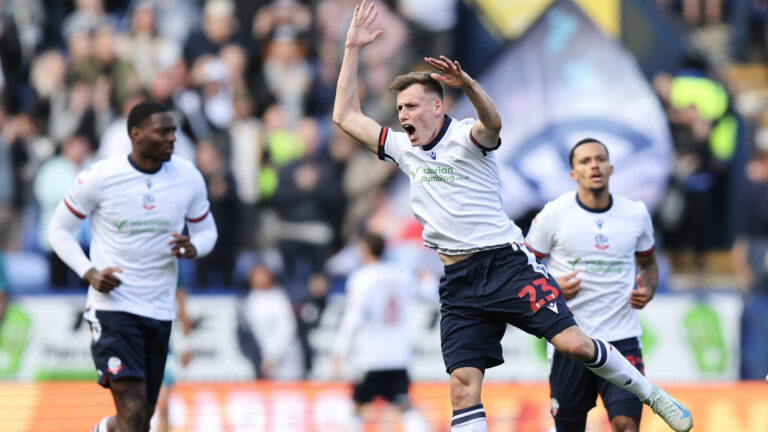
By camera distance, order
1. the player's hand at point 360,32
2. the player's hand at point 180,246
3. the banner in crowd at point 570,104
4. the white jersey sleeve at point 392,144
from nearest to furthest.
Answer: the white jersey sleeve at point 392,144, the player's hand at point 360,32, the player's hand at point 180,246, the banner in crowd at point 570,104

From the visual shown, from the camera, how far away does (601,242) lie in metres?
8.34

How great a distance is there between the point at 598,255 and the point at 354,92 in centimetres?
218

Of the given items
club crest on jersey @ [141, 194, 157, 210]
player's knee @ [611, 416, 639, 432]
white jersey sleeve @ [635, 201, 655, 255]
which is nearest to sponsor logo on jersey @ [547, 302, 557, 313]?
player's knee @ [611, 416, 639, 432]

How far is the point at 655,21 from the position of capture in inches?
642

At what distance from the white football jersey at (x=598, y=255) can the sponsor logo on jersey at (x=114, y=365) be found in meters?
3.12

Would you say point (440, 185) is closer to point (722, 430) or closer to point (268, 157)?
point (722, 430)

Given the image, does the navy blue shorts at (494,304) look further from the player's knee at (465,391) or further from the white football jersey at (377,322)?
the white football jersey at (377,322)

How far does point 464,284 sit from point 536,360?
704cm

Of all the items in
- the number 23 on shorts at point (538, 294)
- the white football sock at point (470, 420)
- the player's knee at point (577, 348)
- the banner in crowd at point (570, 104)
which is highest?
the banner in crowd at point (570, 104)

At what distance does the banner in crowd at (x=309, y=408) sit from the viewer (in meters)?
12.3

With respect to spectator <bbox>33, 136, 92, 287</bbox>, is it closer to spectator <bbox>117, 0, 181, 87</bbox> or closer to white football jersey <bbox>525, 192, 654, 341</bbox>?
spectator <bbox>117, 0, 181, 87</bbox>

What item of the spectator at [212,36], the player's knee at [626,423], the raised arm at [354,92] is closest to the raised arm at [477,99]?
the raised arm at [354,92]

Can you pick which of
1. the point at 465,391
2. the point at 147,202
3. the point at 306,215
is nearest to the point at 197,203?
the point at 147,202

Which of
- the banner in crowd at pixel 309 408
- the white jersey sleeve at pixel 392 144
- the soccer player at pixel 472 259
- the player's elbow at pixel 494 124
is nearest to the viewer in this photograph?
the player's elbow at pixel 494 124
